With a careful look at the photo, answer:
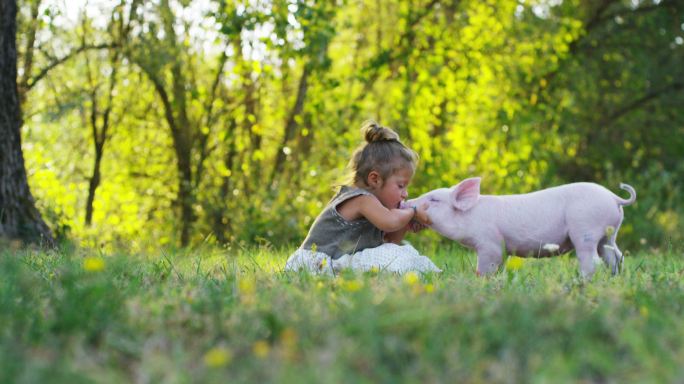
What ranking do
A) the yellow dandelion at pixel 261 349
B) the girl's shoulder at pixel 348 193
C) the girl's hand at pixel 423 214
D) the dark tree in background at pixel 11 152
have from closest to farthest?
the yellow dandelion at pixel 261 349, the girl's hand at pixel 423 214, the girl's shoulder at pixel 348 193, the dark tree in background at pixel 11 152

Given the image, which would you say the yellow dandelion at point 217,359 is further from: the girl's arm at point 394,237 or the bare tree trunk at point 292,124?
the bare tree trunk at point 292,124

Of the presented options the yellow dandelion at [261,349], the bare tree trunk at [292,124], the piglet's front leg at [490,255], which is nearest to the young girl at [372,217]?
the piglet's front leg at [490,255]

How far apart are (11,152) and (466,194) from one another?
3.44 metres

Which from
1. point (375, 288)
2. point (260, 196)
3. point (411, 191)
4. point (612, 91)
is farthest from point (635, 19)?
point (375, 288)

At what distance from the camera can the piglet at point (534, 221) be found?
14.1 ft

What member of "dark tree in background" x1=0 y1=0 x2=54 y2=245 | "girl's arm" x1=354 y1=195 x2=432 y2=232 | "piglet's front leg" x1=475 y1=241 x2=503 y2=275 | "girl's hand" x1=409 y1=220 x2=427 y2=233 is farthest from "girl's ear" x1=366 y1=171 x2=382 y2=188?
"dark tree in background" x1=0 y1=0 x2=54 y2=245

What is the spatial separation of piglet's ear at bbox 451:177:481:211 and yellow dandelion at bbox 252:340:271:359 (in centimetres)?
244

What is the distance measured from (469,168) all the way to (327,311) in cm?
791

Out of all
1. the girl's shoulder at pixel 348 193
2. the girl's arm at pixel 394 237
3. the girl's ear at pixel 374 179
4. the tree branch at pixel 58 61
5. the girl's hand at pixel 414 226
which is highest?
the tree branch at pixel 58 61

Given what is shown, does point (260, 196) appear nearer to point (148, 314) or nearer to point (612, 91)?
point (148, 314)

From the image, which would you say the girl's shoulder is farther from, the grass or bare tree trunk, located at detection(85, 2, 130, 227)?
bare tree trunk, located at detection(85, 2, 130, 227)

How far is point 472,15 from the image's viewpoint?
1045 cm

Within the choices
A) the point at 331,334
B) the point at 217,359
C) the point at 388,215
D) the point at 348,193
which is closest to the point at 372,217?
the point at 388,215

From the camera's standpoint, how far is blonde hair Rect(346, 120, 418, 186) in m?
4.91
